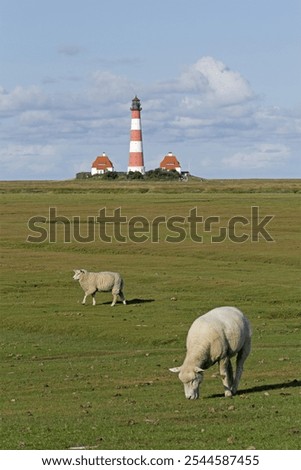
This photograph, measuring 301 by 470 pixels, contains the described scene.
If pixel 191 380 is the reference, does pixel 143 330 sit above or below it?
below

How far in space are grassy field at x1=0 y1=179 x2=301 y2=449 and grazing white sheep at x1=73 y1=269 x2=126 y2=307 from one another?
56 cm

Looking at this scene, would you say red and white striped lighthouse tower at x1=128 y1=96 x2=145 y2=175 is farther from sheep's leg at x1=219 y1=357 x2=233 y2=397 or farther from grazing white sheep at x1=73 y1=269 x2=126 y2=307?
sheep's leg at x1=219 y1=357 x2=233 y2=397

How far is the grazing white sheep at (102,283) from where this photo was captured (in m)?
35.3

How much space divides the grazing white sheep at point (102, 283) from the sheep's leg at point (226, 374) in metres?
16.4

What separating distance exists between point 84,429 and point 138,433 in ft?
3.38

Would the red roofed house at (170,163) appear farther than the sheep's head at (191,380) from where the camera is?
Yes

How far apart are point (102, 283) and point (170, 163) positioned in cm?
15311

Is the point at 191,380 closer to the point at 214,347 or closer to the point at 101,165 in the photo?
the point at 214,347

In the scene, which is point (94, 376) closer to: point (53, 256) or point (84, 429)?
point (84, 429)

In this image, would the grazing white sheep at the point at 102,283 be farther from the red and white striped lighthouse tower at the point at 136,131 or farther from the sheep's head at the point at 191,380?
the red and white striped lighthouse tower at the point at 136,131

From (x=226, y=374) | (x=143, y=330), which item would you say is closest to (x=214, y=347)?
(x=226, y=374)

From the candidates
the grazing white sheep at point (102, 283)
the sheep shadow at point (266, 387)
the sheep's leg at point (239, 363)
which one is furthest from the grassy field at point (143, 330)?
the grazing white sheep at point (102, 283)

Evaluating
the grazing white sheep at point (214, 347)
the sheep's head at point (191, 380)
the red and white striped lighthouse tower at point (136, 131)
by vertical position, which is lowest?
the sheep's head at point (191, 380)

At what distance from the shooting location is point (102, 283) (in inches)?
1398
